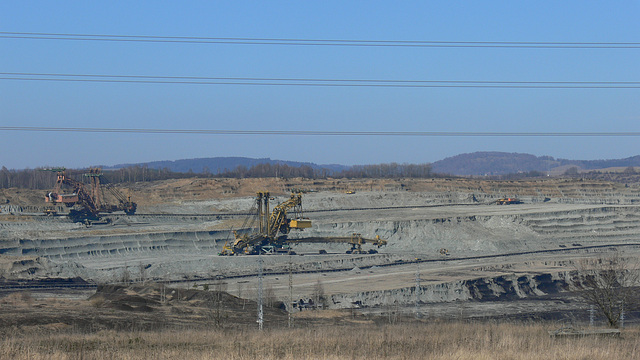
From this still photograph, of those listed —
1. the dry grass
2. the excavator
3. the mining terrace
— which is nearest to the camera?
the dry grass

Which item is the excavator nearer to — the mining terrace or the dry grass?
the mining terrace

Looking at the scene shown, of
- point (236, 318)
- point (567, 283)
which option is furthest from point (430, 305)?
point (236, 318)

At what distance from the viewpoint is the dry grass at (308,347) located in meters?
18.0

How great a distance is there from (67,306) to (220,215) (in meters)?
66.2

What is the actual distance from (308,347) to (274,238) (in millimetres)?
59352

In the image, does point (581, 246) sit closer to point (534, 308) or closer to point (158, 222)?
point (534, 308)

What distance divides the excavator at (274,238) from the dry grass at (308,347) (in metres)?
52.7

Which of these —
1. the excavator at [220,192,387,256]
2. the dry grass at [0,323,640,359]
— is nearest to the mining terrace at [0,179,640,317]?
the excavator at [220,192,387,256]

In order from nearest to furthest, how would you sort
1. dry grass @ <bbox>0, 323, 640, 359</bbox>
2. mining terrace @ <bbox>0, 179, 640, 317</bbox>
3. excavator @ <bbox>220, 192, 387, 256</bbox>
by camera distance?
1. dry grass @ <bbox>0, 323, 640, 359</bbox>
2. mining terrace @ <bbox>0, 179, 640, 317</bbox>
3. excavator @ <bbox>220, 192, 387, 256</bbox>

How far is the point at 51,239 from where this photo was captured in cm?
7231

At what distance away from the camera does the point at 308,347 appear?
1983 centimetres

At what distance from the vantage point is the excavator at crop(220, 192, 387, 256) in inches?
3012

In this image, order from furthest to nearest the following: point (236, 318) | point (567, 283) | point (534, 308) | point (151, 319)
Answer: point (567, 283), point (534, 308), point (236, 318), point (151, 319)

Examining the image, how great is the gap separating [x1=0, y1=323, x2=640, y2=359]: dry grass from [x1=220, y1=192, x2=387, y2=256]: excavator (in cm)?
5268
